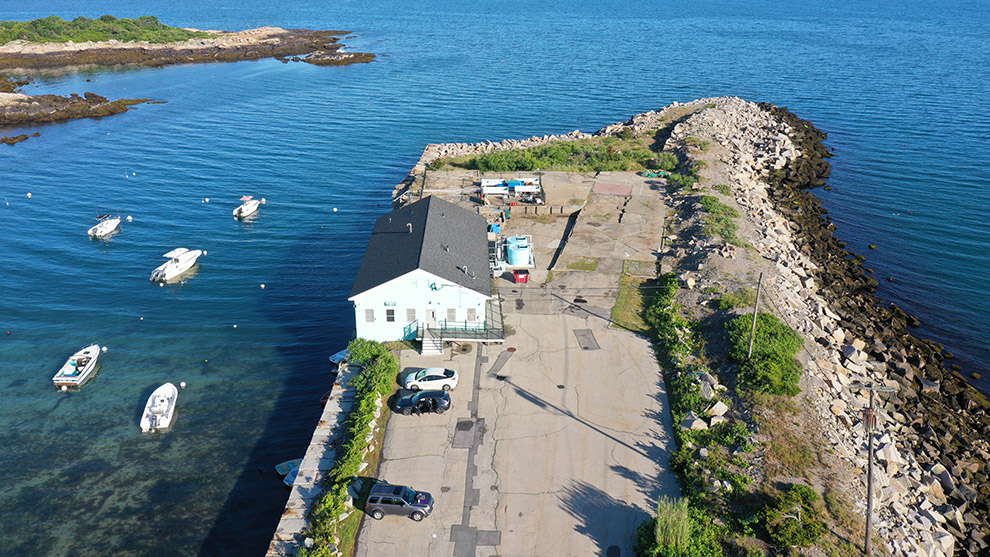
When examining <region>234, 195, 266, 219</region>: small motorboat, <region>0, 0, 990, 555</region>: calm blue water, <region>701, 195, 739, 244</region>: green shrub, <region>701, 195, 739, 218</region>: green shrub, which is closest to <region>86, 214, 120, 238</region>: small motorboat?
<region>0, 0, 990, 555</region>: calm blue water

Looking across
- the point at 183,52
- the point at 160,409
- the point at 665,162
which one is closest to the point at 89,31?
the point at 183,52

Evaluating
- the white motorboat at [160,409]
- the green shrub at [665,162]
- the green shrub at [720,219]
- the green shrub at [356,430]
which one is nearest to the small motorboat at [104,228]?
the white motorboat at [160,409]

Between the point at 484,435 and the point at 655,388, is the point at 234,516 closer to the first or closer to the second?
the point at 484,435

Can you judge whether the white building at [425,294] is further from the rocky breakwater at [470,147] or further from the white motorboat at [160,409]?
the rocky breakwater at [470,147]

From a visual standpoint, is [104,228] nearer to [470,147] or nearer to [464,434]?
[470,147]

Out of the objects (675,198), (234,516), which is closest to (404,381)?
(234,516)

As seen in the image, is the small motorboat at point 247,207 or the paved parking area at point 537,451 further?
the small motorboat at point 247,207
